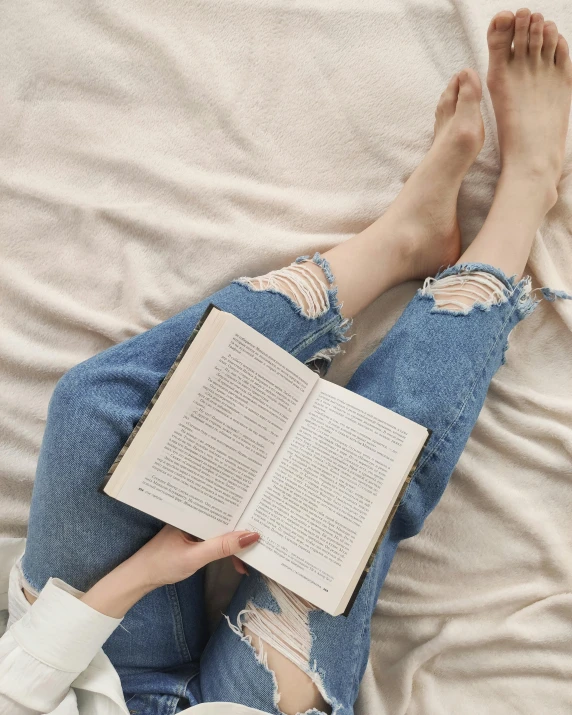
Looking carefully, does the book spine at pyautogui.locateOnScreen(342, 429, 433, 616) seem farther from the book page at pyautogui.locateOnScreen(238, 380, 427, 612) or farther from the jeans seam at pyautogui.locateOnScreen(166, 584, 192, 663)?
the jeans seam at pyautogui.locateOnScreen(166, 584, 192, 663)

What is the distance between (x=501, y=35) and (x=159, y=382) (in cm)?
69

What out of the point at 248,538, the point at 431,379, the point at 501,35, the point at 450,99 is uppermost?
the point at 501,35

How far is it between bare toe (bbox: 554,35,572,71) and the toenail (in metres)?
0.09

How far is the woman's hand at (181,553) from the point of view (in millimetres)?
640

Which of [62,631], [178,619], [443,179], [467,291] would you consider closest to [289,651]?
[178,619]

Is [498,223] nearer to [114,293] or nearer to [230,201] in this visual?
[230,201]

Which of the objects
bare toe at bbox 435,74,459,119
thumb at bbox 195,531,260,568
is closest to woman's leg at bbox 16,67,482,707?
bare toe at bbox 435,74,459,119

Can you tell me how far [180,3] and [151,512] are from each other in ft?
2.41

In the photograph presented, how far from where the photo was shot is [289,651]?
71 centimetres

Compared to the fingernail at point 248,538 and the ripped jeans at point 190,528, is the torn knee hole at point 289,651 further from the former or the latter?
the fingernail at point 248,538

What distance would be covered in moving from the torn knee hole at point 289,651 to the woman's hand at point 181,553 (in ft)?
0.40

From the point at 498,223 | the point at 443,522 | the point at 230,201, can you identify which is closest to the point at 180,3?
the point at 230,201

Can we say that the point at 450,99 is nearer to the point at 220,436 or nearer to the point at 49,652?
the point at 220,436

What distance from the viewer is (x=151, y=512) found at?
62cm
